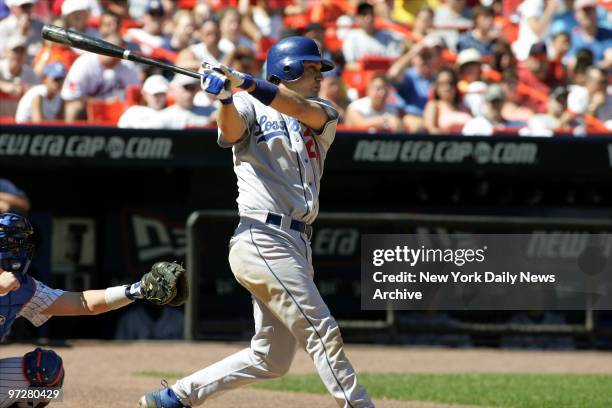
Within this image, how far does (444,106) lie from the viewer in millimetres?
10742

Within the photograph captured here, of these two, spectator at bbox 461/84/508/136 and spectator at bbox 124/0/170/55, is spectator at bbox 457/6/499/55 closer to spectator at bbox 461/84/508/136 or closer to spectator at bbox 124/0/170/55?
spectator at bbox 461/84/508/136

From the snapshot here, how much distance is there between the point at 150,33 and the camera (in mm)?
11547

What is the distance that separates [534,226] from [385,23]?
354 centimetres

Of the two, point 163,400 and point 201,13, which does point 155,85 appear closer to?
point 201,13

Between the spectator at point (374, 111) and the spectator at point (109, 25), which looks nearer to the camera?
the spectator at point (374, 111)

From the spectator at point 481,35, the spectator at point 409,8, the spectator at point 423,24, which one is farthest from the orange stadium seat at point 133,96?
the spectator at point 409,8

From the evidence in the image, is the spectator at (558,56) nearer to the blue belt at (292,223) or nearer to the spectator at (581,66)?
the spectator at (581,66)

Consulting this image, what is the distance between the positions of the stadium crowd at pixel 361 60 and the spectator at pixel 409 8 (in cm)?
2

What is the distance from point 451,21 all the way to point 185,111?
410 centimetres

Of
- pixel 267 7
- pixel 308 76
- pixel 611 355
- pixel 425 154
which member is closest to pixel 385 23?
pixel 267 7

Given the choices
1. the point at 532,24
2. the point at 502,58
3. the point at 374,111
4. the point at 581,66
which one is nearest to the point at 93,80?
the point at 374,111

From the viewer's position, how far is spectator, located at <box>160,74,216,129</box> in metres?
9.93

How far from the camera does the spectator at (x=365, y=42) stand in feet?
Answer: 39.5

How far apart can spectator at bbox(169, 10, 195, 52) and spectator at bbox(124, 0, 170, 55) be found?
0.30 feet
